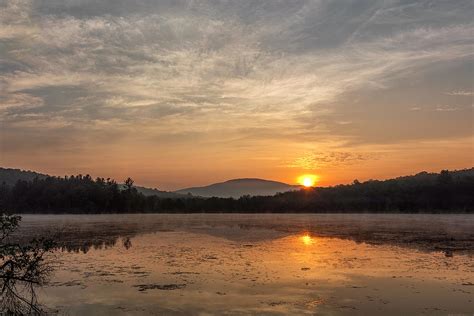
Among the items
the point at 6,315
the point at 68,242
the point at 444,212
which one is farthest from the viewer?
the point at 444,212

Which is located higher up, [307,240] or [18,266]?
[18,266]

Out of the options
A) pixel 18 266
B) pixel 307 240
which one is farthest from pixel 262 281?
pixel 307 240

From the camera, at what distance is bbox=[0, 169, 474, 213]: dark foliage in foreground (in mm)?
108688

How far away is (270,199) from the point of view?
142 m

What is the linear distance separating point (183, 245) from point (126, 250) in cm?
428

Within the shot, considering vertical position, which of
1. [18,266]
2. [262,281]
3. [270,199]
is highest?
[270,199]

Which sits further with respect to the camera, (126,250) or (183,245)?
(183,245)

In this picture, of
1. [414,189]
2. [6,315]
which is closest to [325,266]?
[6,315]

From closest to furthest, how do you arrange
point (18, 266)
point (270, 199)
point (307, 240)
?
1. point (18, 266)
2. point (307, 240)
3. point (270, 199)

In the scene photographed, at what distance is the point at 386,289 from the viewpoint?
15.1m

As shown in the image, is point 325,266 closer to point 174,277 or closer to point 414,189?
point 174,277

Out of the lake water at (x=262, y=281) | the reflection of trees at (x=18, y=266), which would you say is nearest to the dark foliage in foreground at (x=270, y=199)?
the lake water at (x=262, y=281)

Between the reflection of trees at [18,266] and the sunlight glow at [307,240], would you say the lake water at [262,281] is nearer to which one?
the reflection of trees at [18,266]

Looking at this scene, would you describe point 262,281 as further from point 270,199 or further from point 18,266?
point 270,199
